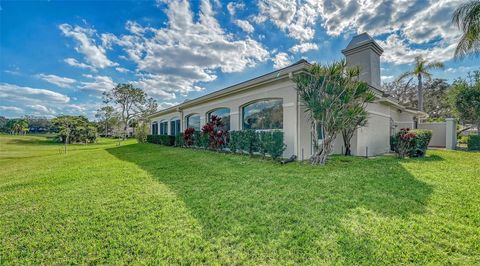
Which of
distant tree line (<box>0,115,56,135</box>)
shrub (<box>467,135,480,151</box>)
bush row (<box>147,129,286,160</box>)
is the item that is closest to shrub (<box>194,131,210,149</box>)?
bush row (<box>147,129,286,160</box>)

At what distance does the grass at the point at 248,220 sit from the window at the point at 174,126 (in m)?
12.2

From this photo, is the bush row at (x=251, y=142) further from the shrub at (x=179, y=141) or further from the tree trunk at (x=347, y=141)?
the tree trunk at (x=347, y=141)

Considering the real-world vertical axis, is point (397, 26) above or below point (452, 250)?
above

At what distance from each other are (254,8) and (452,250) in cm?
1106

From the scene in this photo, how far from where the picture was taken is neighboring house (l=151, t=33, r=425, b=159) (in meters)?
7.75

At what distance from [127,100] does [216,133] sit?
34.3 meters

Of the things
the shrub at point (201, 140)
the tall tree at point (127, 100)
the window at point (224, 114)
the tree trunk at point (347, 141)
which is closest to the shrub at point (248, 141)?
the window at point (224, 114)

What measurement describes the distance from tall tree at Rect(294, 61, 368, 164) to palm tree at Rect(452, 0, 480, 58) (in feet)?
26.8

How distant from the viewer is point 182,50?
53.3 ft

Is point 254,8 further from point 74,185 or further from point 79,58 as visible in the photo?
point 79,58

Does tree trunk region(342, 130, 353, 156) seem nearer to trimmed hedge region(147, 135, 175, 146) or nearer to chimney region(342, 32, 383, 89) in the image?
chimney region(342, 32, 383, 89)

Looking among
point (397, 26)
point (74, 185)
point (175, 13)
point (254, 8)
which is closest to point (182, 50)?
point (175, 13)

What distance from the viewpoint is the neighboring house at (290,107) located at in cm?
775

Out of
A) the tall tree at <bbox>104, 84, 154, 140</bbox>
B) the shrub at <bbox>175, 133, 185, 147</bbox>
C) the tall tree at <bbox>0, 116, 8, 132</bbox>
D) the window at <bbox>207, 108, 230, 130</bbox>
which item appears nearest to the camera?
the window at <bbox>207, 108, 230, 130</bbox>
